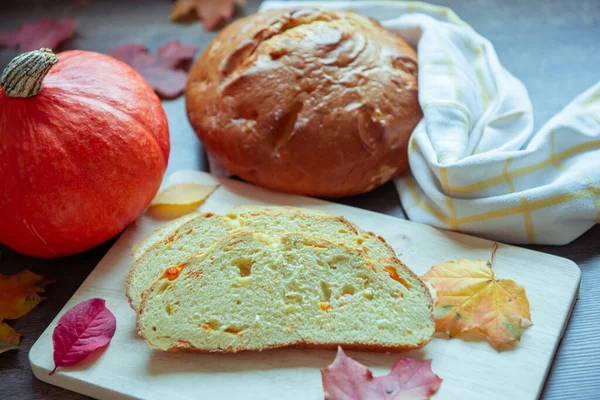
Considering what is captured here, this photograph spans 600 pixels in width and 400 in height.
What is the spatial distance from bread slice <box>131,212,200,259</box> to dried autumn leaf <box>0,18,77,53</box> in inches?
57.0

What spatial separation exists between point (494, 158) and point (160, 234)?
1.17 meters

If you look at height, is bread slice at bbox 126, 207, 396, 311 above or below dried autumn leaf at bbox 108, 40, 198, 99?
below

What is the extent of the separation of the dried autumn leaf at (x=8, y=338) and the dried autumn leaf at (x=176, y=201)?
607 millimetres

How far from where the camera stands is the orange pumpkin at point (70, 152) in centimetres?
197

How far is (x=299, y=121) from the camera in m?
2.29

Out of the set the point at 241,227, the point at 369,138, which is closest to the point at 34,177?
the point at 241,227

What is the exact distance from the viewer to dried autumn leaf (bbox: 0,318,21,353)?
6.65ft

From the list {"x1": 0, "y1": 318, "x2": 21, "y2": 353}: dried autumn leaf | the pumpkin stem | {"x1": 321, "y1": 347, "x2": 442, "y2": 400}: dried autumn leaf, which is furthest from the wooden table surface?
the pumpkin stem

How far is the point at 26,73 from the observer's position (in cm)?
192

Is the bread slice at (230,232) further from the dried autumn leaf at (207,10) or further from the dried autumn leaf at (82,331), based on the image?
the dried autumn leaf at (207,10)

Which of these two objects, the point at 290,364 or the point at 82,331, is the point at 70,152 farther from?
the point at 290,364

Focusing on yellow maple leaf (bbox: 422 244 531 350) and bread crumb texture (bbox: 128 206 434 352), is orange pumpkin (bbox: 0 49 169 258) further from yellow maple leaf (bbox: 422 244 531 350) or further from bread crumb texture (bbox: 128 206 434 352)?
yellow maple leaf (bbox: 422 244 531 350)

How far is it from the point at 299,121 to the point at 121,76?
0.64m

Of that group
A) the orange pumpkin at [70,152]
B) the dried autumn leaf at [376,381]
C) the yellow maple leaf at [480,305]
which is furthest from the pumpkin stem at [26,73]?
the yellow maple leaf at [480,305]
